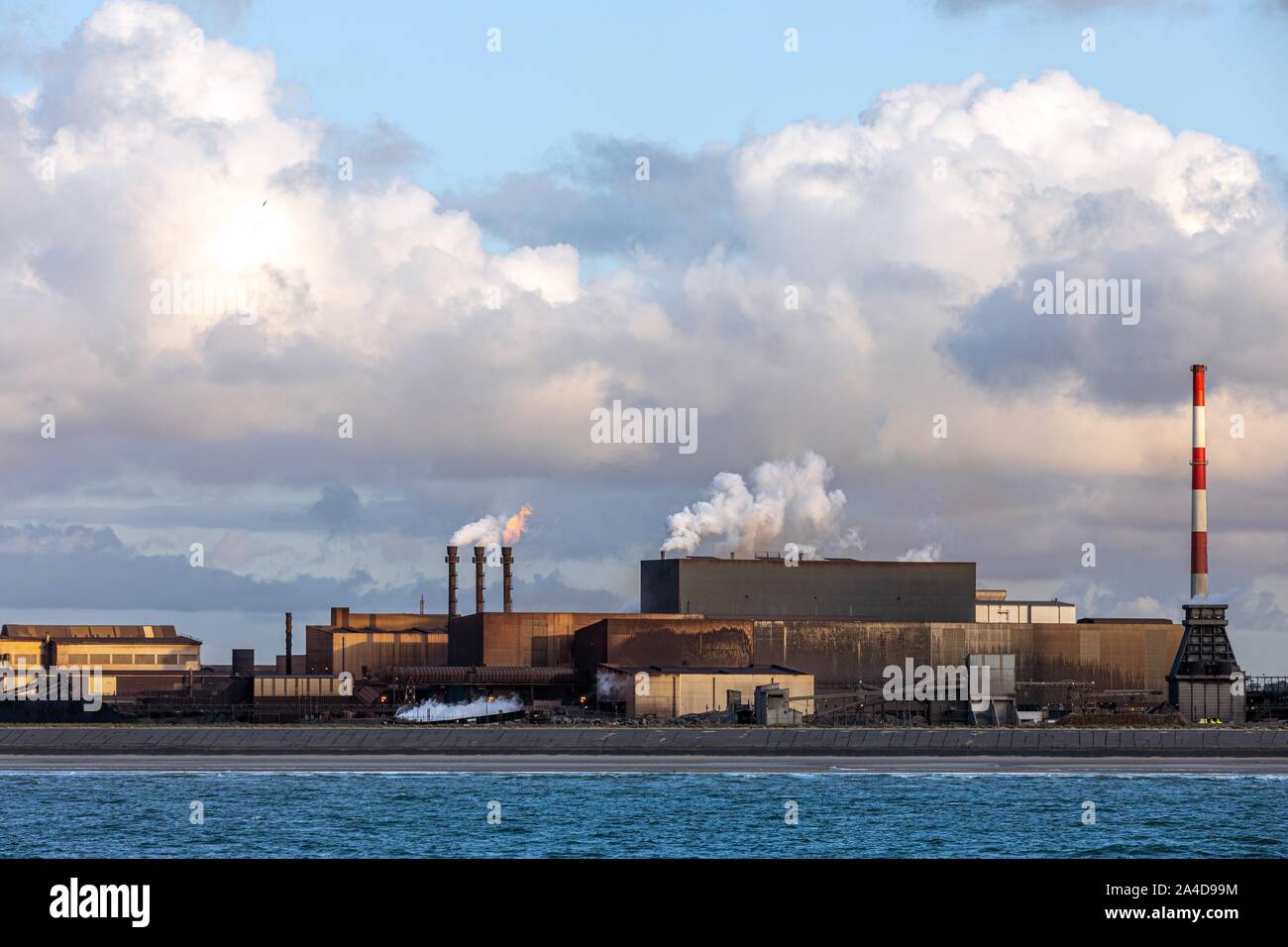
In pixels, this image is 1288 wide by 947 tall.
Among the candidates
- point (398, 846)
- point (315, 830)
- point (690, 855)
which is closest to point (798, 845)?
point (690, 855)

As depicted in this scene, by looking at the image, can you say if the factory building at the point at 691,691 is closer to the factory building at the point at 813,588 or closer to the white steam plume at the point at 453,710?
the white steam plume at the point at 453,710

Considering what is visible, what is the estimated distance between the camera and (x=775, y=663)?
413ft

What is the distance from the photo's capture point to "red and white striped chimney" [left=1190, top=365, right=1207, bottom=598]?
116m

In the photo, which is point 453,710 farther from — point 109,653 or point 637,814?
point 109,653

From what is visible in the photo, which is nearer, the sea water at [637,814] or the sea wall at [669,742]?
the sea water at [637,814]

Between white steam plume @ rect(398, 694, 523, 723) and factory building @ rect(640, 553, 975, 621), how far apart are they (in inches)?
830

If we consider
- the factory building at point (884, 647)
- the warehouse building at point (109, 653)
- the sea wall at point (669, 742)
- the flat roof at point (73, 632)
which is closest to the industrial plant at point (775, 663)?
the factory building at point (884, 647)

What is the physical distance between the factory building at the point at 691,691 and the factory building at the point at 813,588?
613 inches

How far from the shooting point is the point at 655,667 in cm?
12181

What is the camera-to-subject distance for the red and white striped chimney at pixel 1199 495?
4577 inches
